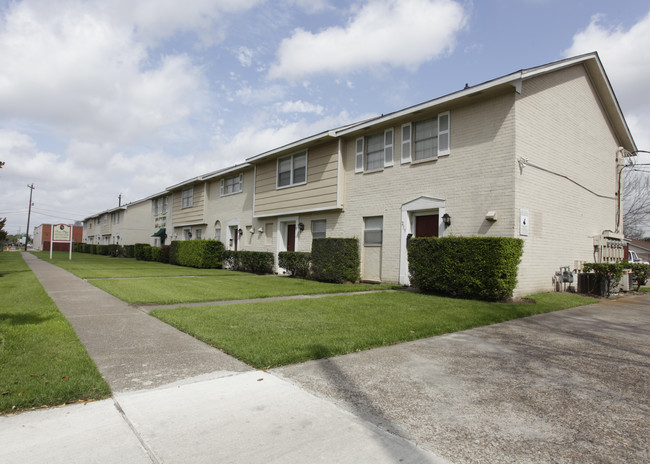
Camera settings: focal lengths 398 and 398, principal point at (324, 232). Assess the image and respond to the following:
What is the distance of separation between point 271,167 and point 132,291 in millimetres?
9334

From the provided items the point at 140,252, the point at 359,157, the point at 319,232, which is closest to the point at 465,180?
the point at 359,157

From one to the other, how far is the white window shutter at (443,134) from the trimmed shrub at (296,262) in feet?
19.5

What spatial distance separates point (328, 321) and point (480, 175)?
6.02 metres

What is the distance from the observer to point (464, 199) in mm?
10258

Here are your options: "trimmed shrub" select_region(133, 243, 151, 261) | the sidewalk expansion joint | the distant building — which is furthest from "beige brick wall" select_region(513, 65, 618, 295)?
the distant building

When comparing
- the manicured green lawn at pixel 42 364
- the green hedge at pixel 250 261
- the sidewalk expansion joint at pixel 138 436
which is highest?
the green hedge at pixel 250 261

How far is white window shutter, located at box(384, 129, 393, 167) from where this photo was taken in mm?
12398

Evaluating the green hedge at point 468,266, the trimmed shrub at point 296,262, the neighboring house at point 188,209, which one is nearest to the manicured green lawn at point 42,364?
the green hedge at point 468,266

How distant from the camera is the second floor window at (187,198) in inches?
993

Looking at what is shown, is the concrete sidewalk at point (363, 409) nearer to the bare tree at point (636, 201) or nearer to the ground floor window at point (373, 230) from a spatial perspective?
the ground floor window at point (373, 230)

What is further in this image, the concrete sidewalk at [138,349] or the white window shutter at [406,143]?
the white window shutter at [406,143]

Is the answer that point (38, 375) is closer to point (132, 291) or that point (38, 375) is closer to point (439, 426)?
point (439, 426)

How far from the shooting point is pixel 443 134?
10961 millimetres

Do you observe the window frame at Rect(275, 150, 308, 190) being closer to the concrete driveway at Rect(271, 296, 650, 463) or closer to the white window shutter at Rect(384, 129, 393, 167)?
the white window shutter at Rect(384, 129, 393, 167)
